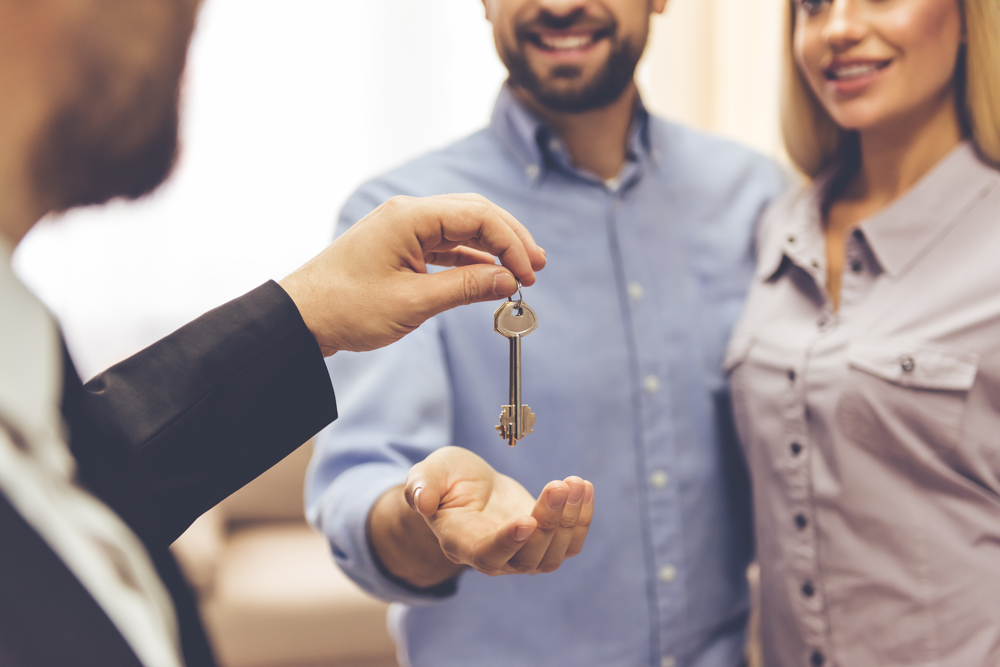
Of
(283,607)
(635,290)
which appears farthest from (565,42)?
(283,607)

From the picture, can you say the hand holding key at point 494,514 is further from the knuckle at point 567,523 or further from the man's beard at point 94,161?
the man's beard at point 94,161

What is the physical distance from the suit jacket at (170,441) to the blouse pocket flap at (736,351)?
649 mm

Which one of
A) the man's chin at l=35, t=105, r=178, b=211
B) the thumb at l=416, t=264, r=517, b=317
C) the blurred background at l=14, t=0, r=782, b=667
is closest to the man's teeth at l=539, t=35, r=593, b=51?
the thumb at l=416, t=264, r=517, b=317

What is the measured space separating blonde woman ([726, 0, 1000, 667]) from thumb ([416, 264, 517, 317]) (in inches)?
20.5

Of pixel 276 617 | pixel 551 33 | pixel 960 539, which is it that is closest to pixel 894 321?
pixel 960 539

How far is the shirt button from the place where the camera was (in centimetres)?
100

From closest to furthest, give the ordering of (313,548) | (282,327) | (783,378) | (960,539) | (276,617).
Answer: (282,327) < (960,539) < (783,378) < (276,617) < (313,548)

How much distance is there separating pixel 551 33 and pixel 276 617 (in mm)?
1735

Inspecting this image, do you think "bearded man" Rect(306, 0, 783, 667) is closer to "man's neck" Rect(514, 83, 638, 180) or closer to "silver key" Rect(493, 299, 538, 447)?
"man's neck" Rect(514, 83, 638, 180)

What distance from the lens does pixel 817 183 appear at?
3.55ft

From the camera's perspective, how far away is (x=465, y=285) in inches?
20.9

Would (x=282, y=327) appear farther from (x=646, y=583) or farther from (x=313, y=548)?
(x=313, y=548)

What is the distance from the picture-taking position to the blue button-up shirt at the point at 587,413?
907 millimetres

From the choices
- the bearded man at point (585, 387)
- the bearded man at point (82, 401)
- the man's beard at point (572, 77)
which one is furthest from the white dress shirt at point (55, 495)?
the man's beard at point (572, 77)
